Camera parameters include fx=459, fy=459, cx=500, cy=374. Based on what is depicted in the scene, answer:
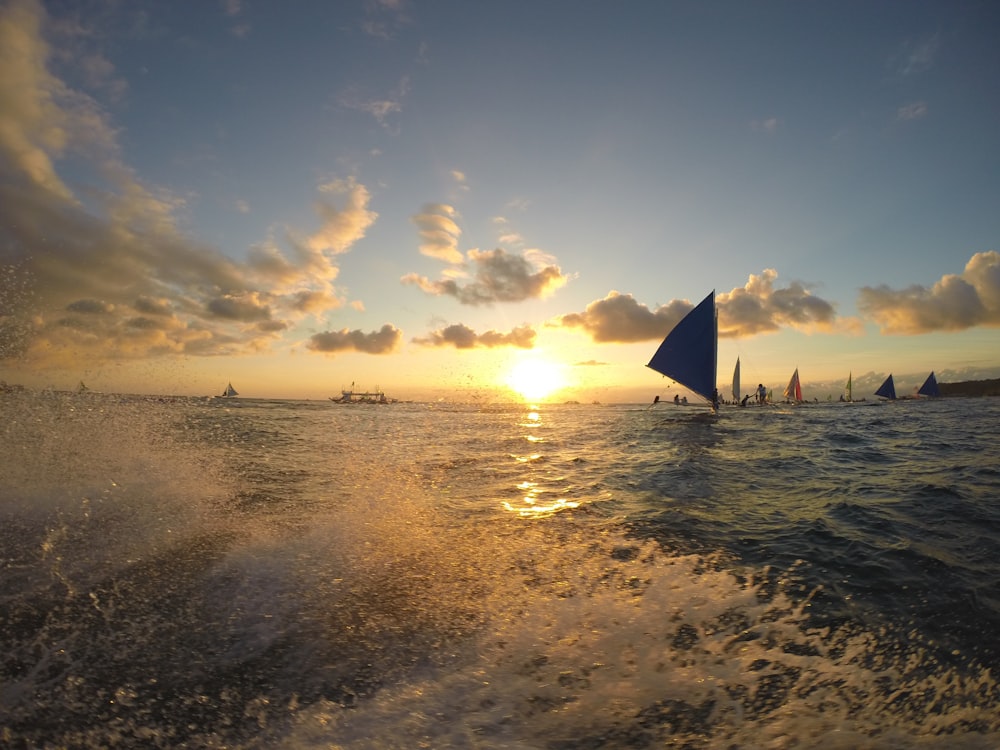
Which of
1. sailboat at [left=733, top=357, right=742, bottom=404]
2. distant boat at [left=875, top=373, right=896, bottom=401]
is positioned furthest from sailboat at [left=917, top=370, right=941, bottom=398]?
sailboat at [left=733, top=357, right=742, bottom=404]

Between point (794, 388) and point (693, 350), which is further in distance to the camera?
point (794, 388)

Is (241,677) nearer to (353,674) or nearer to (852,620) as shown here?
(353,674)

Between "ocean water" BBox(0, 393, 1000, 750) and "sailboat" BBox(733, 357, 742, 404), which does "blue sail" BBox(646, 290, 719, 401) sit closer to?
"ocean water" BBox(0, 393, 1000, 750)

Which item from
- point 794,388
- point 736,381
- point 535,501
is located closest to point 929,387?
point 794,388

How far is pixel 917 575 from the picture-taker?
6.00 m

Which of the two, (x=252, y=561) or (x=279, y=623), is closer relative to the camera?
(x=279, y=623)

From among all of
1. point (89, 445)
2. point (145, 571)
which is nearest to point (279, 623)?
point (145, 571)

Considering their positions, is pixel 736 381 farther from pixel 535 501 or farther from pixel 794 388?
pixel 535 501

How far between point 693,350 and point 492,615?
120 feet

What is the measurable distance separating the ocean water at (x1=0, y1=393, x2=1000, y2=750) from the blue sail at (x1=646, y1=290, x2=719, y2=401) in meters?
27.0

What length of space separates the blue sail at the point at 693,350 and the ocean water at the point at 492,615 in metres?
27.0

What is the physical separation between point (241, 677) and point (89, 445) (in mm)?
15985

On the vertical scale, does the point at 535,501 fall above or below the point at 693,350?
below

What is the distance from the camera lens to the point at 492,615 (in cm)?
473
